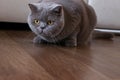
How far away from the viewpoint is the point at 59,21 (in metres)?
1.58

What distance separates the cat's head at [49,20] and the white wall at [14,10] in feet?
1.65

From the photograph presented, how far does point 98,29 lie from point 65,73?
3.92ft

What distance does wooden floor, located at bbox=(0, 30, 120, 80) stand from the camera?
1.01 meters

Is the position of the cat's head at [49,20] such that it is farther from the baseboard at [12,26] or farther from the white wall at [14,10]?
the baseboard at [12,26]

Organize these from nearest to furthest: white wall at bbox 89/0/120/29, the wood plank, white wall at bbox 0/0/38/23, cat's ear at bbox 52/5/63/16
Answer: the wood plank → cat's ear at bbox 52/5/63/16 → white wall at bbox 0/0/38/23 → white wall at bbox 89/0/120/29

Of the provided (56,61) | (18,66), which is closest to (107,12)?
(56,61)

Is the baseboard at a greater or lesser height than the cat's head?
lesser

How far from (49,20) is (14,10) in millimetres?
609

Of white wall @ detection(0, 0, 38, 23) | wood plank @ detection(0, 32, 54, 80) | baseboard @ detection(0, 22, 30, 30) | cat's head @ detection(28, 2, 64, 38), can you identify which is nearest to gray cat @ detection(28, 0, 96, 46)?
cat's head @ detection(28, 2, 64, 38)

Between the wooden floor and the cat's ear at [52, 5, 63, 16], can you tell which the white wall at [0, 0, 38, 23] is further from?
the cat's ear at [52, 5, 63, 16]

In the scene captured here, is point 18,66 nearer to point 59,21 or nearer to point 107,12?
point 59,21

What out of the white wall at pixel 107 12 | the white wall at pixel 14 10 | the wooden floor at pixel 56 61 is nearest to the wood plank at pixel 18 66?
the wooden floor at pixel 56 61

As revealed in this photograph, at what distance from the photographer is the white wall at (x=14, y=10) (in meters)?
2.07

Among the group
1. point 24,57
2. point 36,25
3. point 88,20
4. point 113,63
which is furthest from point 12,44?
point 113,63
